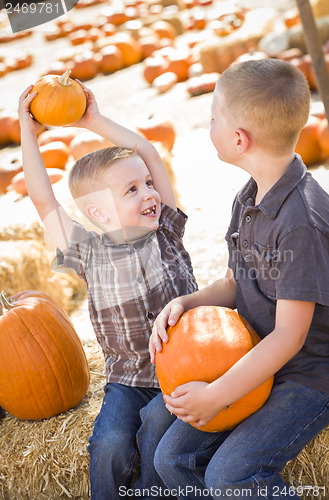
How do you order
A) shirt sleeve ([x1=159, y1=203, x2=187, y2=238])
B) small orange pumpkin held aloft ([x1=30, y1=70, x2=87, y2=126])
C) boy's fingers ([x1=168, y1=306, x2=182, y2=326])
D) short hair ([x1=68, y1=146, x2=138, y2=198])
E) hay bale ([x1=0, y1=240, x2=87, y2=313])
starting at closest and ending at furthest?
1. boy's fingers ([x1=168, y1=306, x2=182, y2=326])
2. small orange pumpkin held aloft ([x1=30, y1=70, x2=87, y2=126])
3. short hair ([x1=68, y1=146, x2=138, y2=198])
4. shirt sleeve ([x1=159, y1=203, x2=187, y2=238])
5. hay bale ([x1=0, y1=240, x2=87, y2=313])

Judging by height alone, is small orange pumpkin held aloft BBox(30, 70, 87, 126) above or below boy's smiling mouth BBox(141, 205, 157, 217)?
above

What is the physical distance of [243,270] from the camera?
1996 millimetres

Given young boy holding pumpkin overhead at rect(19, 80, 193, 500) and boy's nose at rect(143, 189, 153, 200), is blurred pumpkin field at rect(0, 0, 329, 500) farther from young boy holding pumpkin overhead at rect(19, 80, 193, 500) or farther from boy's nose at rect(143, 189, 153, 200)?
boy's nose at rect(143, 189, 153, 200)

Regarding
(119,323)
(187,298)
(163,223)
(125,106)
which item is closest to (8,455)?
(119,323)

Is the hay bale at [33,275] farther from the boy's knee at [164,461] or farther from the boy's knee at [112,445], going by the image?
the boy's knee at [164,461]

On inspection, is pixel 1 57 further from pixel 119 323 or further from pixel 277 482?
pixel 277 482

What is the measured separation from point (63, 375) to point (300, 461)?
97 centimetres

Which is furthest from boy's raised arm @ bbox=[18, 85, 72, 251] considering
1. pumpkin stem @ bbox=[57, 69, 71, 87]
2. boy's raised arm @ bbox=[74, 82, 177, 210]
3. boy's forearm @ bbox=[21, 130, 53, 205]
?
boy's raised arm @ bbox=[74, 82, 177, 210]

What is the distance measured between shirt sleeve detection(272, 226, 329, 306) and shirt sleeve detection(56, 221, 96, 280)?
0.86 metres

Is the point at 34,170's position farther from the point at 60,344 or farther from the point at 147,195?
the point at 60,344

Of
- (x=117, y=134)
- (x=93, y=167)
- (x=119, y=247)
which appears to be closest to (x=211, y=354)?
(x=119, y=247)

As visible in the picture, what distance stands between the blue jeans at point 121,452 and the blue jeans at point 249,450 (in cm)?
12

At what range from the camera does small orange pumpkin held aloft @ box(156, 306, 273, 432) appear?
1760 mm

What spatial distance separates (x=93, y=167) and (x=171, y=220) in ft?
1.26
